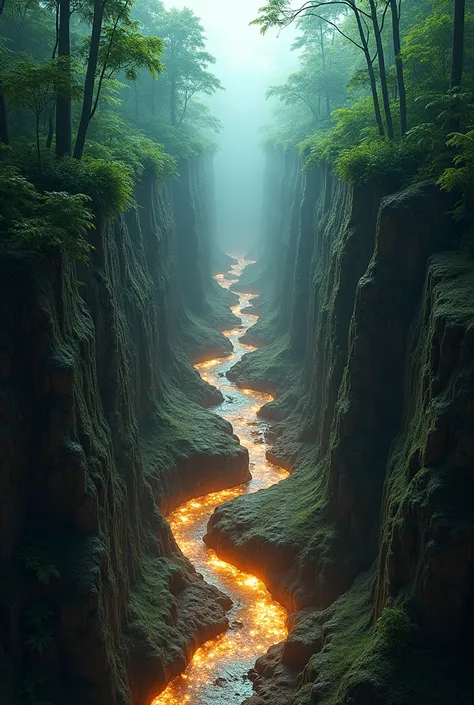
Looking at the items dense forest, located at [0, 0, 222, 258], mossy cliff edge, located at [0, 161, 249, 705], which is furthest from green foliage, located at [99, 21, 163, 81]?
mossy cliff edge, located at [0, 161, 249, 705]

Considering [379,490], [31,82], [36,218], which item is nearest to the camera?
[36,218]

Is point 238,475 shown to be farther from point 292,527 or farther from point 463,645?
point 463,645

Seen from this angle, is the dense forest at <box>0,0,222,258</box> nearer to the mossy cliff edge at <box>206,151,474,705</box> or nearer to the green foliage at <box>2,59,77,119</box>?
the green foliage at <box>2,59,77,119</box>

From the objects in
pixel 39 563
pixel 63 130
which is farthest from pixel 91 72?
pixel 39 563

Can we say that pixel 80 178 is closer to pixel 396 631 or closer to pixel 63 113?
pixel 63 113

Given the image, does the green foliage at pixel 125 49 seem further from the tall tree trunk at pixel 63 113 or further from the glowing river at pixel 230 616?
the glowing river at pixel 230 616

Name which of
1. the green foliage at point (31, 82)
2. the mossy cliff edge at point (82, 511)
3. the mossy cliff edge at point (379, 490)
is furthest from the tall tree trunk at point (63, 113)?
the mossy cliff edge at point (379, 490)
